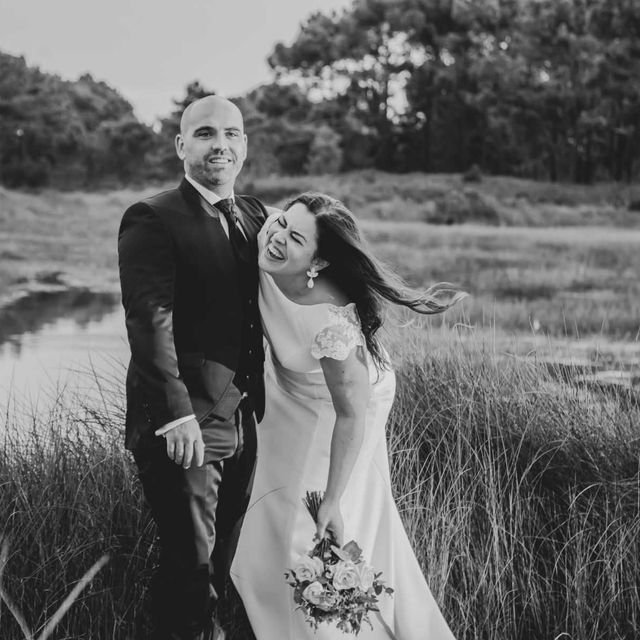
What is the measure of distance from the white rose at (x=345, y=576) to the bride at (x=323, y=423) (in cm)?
13

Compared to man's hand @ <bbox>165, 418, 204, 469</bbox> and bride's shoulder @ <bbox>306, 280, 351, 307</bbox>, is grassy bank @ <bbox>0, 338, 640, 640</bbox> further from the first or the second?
bride's shoulder @ <bbox>306, 280, 351, 307</bbox>

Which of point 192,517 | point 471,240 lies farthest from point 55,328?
point 192,517

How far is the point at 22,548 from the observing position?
2.82m

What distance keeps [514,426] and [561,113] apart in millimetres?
9839

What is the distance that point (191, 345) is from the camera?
2.18 meters

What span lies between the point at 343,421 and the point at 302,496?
1.07 feet

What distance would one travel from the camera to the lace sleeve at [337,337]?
2080 mm

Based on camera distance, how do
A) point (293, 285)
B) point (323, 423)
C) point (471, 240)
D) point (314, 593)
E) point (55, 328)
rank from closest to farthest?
point (314, 593)
point (293, 285)
point (323, 423)
point (55, 328)
point (471, 240)

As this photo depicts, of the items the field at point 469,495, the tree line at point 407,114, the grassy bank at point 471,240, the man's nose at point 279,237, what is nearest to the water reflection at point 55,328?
the grassy bank at point 471,240

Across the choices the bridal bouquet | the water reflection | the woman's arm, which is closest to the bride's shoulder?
the woman's arm

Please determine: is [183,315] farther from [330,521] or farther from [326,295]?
[330,521]

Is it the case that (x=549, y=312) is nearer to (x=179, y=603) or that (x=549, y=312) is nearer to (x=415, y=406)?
(x=415, y=406)

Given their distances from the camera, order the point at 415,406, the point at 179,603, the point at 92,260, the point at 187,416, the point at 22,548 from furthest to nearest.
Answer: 1. the point at 92,260
2. the point at 415,406
3. the point at 22,548
4. the point at 179,603
5. the point at 187,416

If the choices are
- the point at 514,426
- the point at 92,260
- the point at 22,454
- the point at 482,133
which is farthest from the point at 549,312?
the point at 22,454
